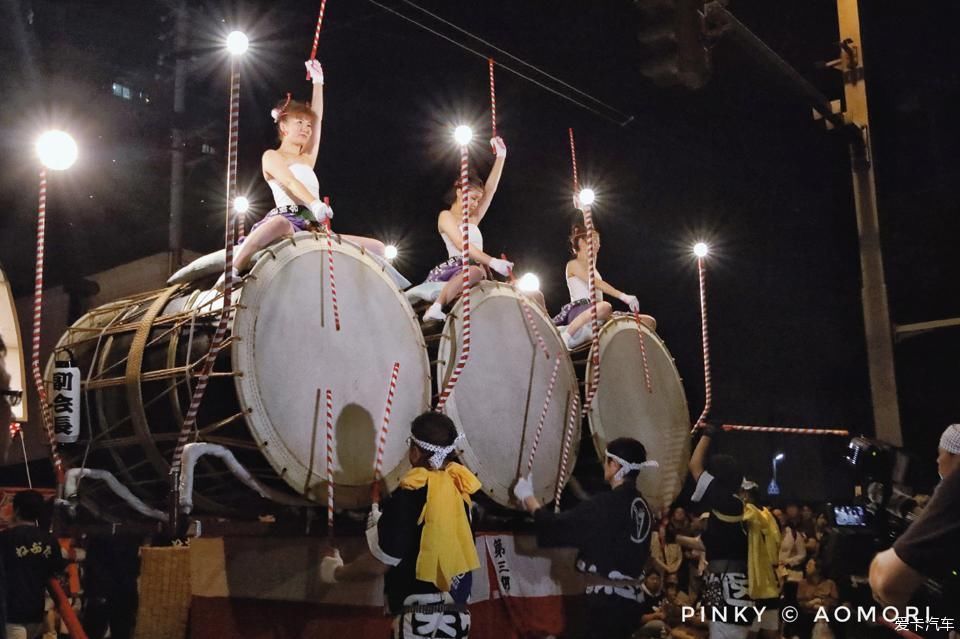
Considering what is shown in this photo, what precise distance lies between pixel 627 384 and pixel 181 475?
438cm

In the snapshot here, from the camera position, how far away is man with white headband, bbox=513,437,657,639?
15.7 ft

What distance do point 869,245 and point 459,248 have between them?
4.75 meters

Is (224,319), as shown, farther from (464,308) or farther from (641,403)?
(641,403)

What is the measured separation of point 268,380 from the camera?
4.81 metres

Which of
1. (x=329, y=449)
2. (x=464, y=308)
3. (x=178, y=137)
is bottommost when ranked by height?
(x=329, y=449)

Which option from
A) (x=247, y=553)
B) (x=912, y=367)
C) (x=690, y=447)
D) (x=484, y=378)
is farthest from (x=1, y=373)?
(x=912, y=367)

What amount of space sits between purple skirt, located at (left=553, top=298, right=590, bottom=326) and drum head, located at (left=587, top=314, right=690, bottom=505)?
0.32 meters

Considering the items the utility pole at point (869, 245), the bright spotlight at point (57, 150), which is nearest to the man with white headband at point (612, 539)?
the utility pole at point (869, 245)

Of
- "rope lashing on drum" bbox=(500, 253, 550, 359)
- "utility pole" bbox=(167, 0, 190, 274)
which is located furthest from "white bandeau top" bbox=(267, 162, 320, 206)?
"utility pole" bbox=(167, 0, 190, 274)

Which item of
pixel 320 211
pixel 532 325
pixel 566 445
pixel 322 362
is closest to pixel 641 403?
pixel 566 445

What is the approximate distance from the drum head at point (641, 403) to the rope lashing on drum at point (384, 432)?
231 cm

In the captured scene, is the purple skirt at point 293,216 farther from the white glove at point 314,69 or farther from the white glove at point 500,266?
the white glove at point 500,266

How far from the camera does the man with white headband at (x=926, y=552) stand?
86.2 inches

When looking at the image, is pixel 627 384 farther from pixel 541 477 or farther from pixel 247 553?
pixel 247 553
